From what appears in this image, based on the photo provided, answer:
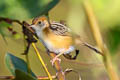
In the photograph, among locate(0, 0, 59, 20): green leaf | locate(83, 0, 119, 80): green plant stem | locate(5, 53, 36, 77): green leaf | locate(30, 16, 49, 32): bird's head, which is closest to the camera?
locate(83, 0, 119, 80): green plant stem

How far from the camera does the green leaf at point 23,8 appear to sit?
52cm

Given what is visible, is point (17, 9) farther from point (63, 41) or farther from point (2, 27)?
point (63, 41)

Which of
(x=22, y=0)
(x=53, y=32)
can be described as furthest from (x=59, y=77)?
(x=53, y=32)

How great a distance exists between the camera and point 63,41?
1.81m

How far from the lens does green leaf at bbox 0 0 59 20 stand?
0.52m

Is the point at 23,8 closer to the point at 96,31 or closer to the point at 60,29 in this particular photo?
the point at 96,31

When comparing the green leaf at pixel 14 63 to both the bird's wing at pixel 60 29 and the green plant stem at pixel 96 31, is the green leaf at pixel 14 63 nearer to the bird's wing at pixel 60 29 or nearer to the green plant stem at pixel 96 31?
the green plant stem at pixel 96 31

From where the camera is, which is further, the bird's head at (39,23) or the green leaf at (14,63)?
the bird's head at (39,23)

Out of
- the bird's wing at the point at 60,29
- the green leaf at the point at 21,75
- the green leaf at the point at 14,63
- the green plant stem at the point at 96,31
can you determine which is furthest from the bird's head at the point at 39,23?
the green plant stem at the point at 96,31

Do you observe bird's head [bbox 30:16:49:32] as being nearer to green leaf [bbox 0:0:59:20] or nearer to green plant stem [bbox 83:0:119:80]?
green leaf [bbox 0:0:59:20]

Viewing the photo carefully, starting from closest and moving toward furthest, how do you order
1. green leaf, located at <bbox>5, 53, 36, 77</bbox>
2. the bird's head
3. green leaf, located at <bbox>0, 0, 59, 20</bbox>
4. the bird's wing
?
1. green leaf, located at <bbox>0, 0, 59, 20</bbox>
2. green leaf, located at <bbox>5, 53, 36, 77</bbox>
3. the bird's head
4. the bird's wing

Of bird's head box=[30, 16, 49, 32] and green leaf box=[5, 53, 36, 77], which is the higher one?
bird's head box=[30, 16, 49, 32]

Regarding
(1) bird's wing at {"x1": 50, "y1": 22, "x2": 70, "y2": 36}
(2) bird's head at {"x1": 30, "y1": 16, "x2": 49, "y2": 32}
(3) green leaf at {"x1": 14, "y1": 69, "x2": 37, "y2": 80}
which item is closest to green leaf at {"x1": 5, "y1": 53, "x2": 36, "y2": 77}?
(3) green leaf at {"x1": 14, "y1": 69, "x2": 37, "y2": 80}

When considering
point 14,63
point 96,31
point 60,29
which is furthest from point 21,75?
point 60,29
